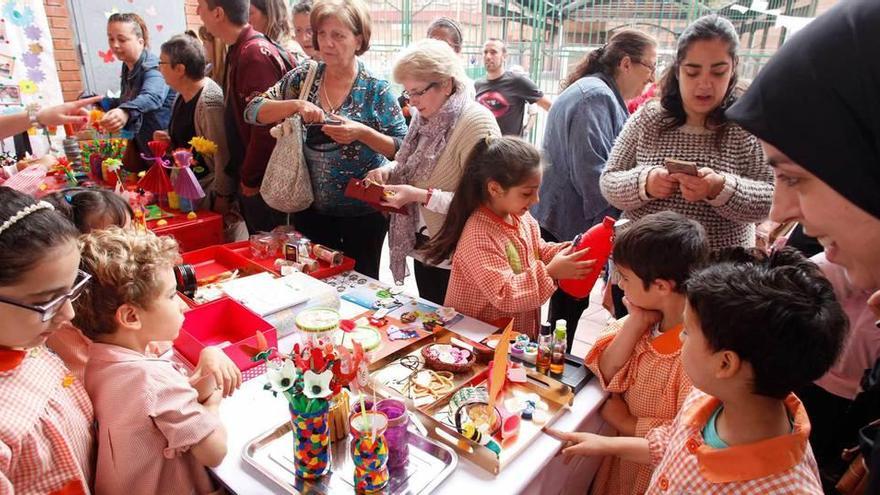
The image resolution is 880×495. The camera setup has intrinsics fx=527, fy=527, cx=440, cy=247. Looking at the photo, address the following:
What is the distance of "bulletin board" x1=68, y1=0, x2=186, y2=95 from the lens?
4793mm

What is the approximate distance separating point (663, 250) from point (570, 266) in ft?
1.44

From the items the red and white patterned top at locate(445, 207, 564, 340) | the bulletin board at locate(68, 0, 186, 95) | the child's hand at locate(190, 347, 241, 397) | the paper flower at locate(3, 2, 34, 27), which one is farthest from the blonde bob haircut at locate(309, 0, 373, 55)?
the paper flower at locate(3, 2, 34, 27)

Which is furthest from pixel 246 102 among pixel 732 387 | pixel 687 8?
pixel 687 8

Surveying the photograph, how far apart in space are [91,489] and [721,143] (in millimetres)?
2099

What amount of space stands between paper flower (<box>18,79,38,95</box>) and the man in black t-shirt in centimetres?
382

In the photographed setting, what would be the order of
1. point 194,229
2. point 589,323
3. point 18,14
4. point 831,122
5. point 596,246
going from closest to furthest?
point 831,122 → point 596,246 → point 194,229 → point 589,323 → point 18,14

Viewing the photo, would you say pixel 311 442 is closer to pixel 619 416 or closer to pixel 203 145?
pixel 619 416

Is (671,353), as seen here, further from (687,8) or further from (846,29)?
(687,8)

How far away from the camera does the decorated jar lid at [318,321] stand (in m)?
1.20

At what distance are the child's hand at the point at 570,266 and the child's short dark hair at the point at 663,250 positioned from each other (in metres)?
0.33

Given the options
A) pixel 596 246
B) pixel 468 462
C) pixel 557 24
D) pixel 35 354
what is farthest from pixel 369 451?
pixel 557 24

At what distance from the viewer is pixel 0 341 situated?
3.23 feet

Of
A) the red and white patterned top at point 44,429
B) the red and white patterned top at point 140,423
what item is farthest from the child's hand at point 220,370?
the red and white patterned top at point 44,429

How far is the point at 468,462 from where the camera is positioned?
123 centimetres
